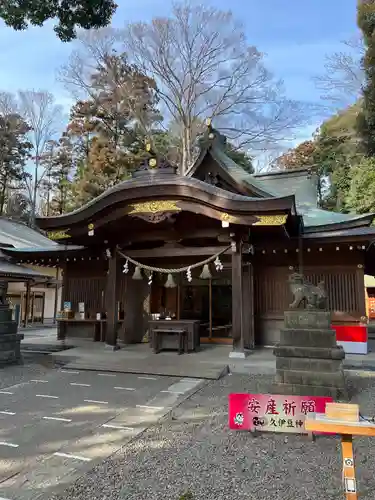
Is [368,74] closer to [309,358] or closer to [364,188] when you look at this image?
[364,188]

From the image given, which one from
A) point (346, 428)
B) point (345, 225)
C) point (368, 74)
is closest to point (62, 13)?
point (346, 428)

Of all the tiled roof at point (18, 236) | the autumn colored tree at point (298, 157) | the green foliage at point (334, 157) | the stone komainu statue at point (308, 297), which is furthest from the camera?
the autumn colored tree at point (298, 157)

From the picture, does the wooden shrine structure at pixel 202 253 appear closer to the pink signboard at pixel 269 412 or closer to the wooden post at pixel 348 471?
the pink signboard at pixel 269 412

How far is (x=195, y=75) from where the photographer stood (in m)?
21.2

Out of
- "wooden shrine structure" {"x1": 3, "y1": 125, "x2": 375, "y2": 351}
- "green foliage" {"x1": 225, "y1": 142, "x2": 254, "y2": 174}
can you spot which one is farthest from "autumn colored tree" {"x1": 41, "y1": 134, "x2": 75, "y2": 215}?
"wooden shrine structure" {"x1": 3, "y1": 125, "x2": 375, "y2": 351}

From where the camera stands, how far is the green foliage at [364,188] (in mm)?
18500

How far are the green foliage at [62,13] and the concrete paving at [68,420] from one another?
599 cm

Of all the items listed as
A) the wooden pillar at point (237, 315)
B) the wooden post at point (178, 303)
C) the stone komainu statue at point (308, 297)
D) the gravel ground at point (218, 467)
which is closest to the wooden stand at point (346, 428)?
the gravel ground at point (218, 467)

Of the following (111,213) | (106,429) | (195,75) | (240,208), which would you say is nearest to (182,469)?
(106,429)

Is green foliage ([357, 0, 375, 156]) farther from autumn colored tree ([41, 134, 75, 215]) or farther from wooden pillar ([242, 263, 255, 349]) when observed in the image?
autumn colored tree ([41, 134, 75, 215])

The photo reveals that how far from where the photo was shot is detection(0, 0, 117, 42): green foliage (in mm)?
5832

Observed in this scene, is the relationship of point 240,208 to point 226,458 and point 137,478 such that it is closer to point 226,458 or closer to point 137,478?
point 226,458

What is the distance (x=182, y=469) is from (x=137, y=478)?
16.6 inches

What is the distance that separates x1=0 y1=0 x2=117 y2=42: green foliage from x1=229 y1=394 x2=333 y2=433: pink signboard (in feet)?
21.3
